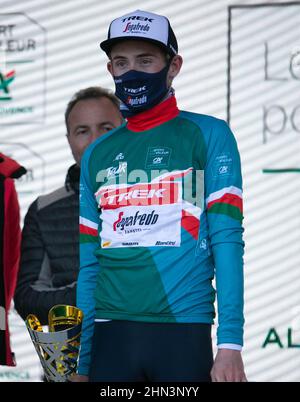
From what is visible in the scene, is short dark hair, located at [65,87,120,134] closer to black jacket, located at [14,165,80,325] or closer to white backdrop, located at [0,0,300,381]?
black jacket, located at [14,165,80,325]

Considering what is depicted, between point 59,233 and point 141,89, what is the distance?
3.29 ft

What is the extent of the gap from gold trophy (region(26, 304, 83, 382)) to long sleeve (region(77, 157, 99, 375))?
0.19 ft

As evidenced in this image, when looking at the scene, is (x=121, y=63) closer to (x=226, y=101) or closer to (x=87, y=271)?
(x=87, y=271)

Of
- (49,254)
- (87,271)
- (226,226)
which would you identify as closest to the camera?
(226,226)

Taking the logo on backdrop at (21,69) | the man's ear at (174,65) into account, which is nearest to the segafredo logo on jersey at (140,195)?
the man's ear at (174,65)

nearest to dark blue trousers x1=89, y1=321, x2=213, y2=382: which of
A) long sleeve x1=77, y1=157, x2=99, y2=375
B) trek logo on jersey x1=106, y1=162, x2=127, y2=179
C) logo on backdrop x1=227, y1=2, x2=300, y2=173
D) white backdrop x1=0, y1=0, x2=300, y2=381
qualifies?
long sleeve x1=77, y1=157, x2=99, y2=375

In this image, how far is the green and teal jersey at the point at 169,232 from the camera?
210cm

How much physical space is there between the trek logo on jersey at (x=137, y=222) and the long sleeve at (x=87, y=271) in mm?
141

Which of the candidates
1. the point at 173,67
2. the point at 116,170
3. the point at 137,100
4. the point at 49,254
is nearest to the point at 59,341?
the point at 116,170

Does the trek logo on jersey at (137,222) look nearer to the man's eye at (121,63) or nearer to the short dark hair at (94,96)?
the man's eye at (121,63)

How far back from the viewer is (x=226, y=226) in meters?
2.10

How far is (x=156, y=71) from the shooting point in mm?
2281
